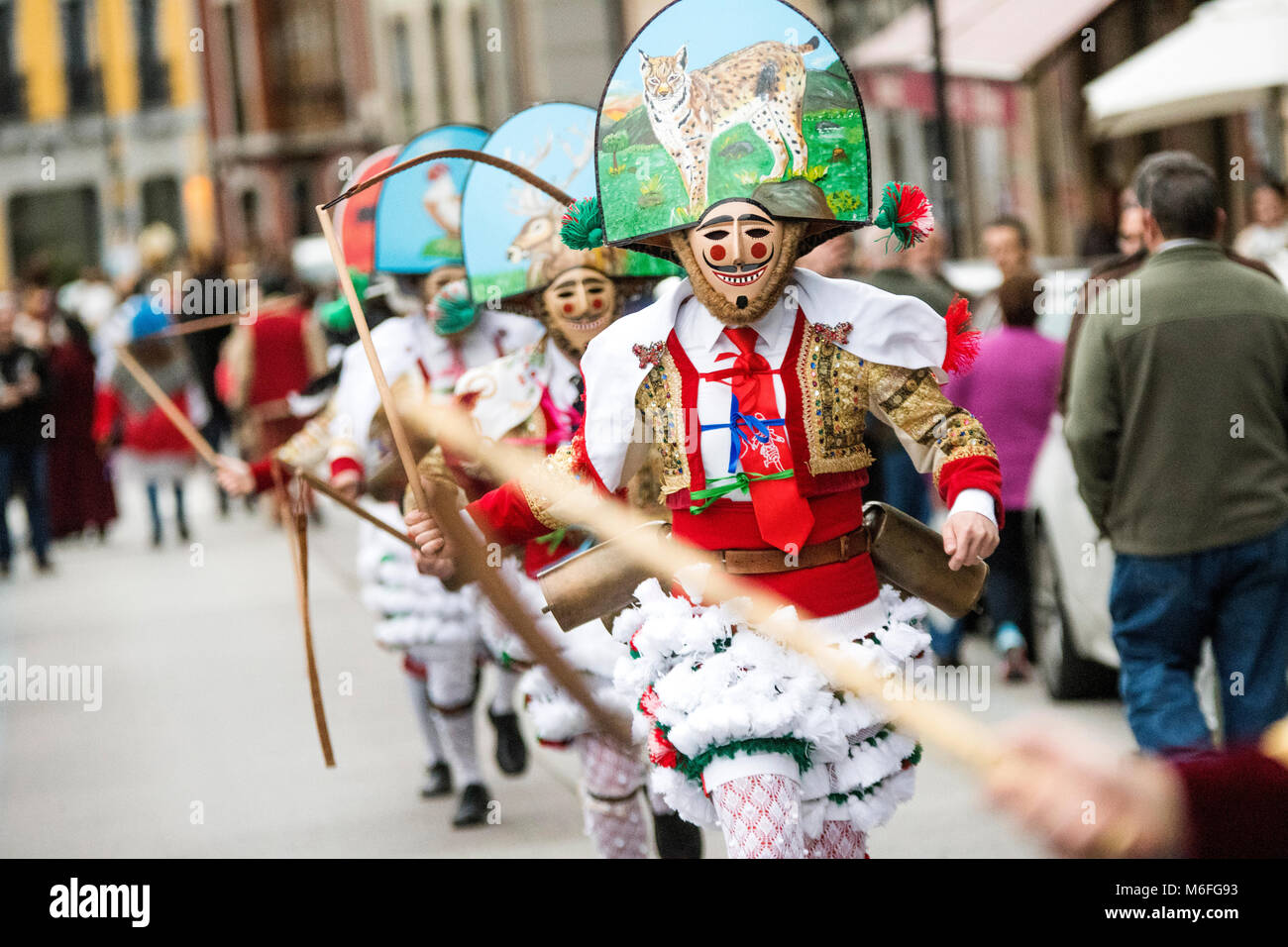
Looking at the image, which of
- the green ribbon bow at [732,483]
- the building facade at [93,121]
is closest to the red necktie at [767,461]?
the green ribbon bow at [732,483]

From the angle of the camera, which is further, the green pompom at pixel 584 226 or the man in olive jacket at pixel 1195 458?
the man in olive jacket at pixel 1195 458

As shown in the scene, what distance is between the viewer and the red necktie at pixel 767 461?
346cm

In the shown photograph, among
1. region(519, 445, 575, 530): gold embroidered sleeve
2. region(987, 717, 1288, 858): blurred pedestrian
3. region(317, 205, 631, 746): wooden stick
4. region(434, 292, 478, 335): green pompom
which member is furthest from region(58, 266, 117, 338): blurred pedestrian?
region(987, 717, 1288, 858): blurred pedestrian

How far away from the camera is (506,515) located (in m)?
3.77

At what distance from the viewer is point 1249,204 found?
13.5 metres

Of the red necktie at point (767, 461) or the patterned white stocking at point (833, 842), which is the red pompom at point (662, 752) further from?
the red necktie at point (767, 461)

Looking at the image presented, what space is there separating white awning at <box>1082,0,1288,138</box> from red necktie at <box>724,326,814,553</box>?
819 centimetres

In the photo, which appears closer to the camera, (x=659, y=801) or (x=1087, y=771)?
(x=1087, y=771)

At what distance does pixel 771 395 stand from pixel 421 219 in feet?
7.61

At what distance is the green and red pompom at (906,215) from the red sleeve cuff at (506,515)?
93cm

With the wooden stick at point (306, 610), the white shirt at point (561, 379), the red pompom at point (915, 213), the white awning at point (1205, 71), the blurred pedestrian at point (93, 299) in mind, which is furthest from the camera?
the blurred pedestrian at point (93, 299)
